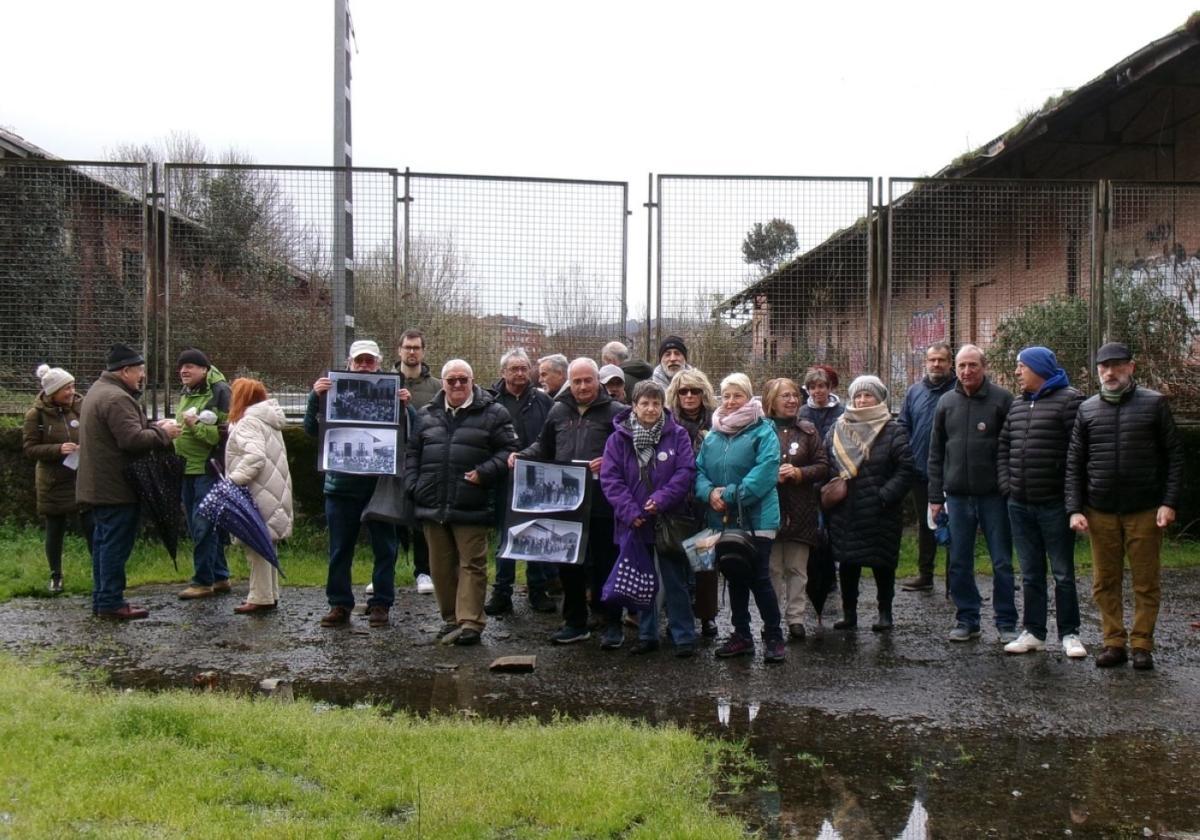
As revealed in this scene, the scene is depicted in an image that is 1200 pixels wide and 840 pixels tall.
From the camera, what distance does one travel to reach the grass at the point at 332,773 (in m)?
4.44

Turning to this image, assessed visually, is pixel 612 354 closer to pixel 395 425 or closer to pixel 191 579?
pixel 395 425

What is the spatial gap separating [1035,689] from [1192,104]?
9.28 meters

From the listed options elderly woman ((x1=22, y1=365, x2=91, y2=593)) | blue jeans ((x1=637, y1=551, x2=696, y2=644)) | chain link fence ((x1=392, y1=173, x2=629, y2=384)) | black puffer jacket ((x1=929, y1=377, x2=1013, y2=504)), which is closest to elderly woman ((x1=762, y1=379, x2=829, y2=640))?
blue jeans ((x1=637, y1=551, x2=696, y2=644))

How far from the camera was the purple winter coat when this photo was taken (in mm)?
7527

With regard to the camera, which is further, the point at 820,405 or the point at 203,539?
the point at 203,539

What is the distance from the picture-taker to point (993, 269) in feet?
38.2

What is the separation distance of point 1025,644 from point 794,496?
6.03 feet

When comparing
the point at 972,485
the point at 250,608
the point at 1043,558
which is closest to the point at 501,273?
the point at 250,608

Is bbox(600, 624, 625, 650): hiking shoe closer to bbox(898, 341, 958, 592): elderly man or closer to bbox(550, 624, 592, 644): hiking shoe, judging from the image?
bbox(550, 624, 592, 644): hiking shoe

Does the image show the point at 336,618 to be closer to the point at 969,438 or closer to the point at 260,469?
the point at 260,469

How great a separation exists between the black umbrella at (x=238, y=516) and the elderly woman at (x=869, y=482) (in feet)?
14.1

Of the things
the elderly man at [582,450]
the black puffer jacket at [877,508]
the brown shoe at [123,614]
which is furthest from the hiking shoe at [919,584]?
the brown shoe at [123,614]

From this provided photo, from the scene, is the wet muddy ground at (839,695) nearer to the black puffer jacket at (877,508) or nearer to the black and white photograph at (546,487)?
the black puffer jacket at (877,508)

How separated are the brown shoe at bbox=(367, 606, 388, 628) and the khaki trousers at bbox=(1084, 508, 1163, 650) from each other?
16.4ft
